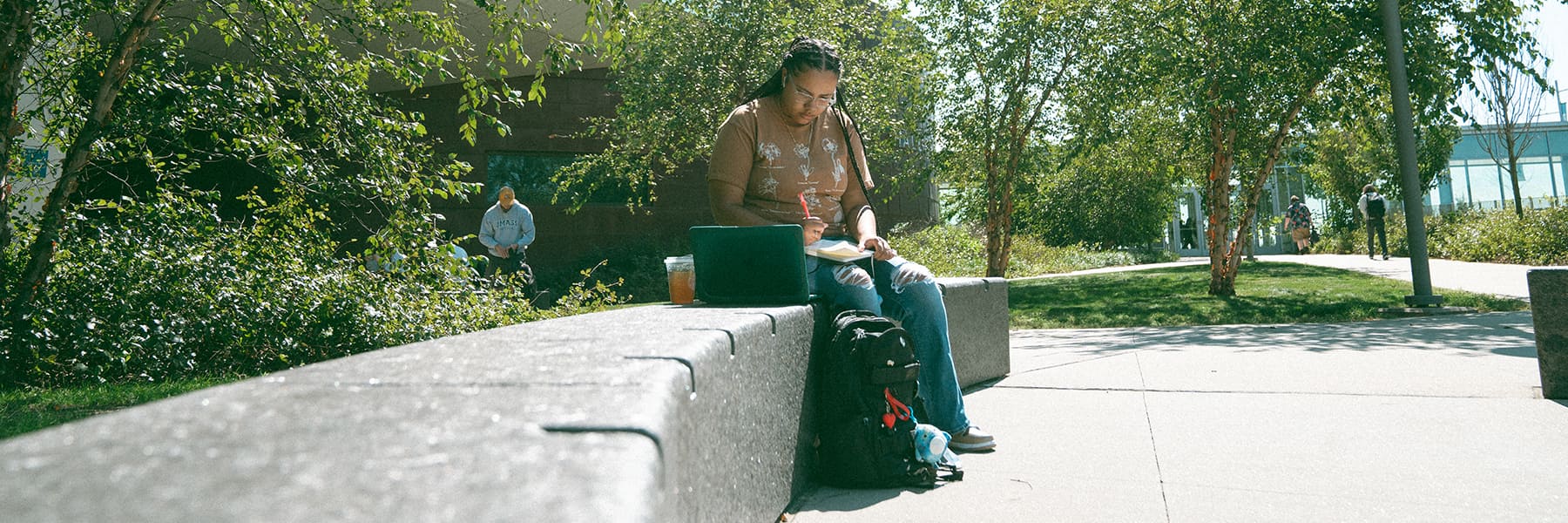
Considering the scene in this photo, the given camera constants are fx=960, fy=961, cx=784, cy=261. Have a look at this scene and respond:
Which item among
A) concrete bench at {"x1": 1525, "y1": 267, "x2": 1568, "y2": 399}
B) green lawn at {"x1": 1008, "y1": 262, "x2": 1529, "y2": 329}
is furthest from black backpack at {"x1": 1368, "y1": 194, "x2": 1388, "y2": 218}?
concrete bench at {"x1": 1525, "y1": 267, "x2": 1568, "y2": 399}

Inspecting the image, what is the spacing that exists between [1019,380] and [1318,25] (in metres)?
6.47

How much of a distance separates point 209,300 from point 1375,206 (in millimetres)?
21580

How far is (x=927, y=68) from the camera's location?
13.1 m

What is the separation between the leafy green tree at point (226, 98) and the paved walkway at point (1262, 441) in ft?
11.8

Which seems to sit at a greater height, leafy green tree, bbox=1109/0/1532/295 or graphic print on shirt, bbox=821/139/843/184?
leafy green tree, bbox=1109/0/1532/295

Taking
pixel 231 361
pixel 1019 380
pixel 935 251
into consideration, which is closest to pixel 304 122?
pixel 231 361

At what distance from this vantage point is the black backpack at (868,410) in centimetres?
300

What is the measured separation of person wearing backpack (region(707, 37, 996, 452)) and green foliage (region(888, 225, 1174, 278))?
12151 mm

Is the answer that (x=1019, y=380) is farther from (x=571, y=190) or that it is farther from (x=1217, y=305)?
(x=571, y=190)

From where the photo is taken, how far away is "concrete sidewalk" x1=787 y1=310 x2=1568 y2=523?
278 cm

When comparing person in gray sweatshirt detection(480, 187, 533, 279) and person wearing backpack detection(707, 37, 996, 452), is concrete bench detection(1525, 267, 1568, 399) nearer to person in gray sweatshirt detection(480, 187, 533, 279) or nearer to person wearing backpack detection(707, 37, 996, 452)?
person wearing backpack detection(707, 37, 996, 452)

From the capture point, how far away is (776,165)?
3750 mm

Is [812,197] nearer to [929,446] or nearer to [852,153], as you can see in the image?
[852,153]

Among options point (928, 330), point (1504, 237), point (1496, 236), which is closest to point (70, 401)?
point (928, 330)
